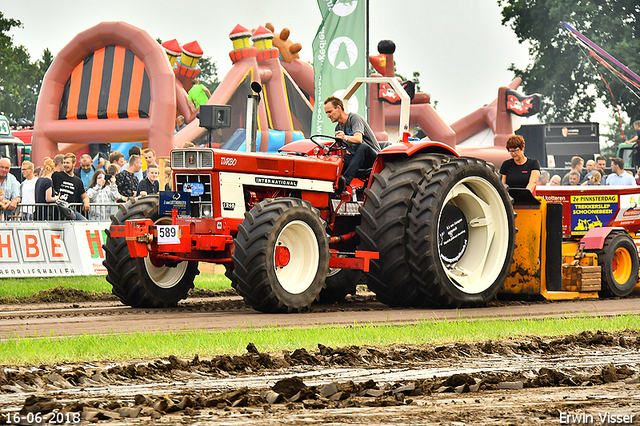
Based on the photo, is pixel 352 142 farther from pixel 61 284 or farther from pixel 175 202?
pixel 61 284

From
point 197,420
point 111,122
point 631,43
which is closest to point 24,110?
point 631,43

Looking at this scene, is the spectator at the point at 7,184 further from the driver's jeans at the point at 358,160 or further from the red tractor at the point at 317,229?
the driver's jeans at the point at 358,160

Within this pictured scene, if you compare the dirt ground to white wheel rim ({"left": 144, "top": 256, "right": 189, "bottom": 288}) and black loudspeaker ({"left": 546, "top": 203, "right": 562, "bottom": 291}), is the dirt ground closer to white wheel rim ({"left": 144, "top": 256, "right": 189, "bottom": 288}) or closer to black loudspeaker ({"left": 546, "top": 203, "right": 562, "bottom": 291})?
white wheel rim ({"left": 144, "top": 256, "right": 189, "bottom": 288})

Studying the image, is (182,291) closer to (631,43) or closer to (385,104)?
(385,104)

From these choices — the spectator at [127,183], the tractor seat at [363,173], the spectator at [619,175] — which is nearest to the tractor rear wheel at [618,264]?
the tractor seat at [363,173]

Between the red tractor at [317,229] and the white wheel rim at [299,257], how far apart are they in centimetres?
1

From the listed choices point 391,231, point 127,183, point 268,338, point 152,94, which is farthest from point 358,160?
point 152,94

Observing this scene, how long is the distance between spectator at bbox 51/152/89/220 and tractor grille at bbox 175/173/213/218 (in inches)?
226

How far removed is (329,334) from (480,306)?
12.3ft

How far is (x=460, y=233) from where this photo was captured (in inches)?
423

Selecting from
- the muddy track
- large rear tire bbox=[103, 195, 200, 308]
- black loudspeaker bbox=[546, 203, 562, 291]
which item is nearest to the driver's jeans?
the muddy track

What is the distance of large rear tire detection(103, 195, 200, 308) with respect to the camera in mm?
9836

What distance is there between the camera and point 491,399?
4688 millimetres

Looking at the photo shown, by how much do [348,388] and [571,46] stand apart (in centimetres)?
5275
